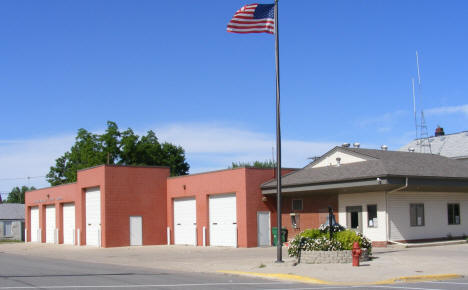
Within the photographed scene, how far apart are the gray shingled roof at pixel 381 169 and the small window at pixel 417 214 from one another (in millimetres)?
1948

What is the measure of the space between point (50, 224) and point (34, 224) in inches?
207

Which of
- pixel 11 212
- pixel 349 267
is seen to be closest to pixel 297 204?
pixel 349 267

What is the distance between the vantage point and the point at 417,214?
3155 cm

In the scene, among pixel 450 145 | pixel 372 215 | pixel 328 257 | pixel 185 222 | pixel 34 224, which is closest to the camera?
pixel 328 257

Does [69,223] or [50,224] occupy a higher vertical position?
[69,223]

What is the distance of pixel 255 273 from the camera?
19.3 m

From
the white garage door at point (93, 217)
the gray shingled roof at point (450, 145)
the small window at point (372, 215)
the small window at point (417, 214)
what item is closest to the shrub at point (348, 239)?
the small window at point (372, 215)

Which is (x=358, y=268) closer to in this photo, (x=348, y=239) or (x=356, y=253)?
(x=356, y=253)

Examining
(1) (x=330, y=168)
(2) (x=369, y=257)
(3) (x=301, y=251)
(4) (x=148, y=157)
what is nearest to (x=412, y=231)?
(1) (x=330, y=168)

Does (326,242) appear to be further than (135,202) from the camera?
No

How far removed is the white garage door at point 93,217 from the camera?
41.0m

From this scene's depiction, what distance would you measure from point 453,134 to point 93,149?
149 ft

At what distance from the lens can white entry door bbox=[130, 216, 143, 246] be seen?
133 feet

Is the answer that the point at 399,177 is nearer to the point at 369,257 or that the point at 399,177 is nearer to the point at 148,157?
the point at 369,257
